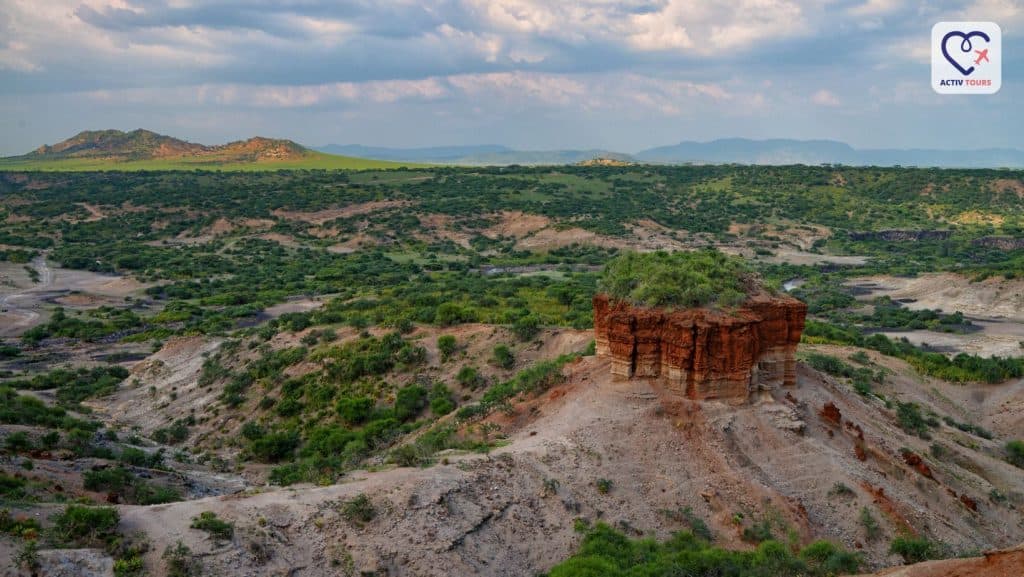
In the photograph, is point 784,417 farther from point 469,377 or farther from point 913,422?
point 469,377

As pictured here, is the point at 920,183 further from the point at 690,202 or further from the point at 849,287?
the point at 849,287

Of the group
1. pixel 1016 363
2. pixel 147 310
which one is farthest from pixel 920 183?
pixel 147 310

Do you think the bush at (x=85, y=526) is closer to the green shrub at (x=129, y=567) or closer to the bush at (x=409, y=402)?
the green shrub at (x=129, y=567)

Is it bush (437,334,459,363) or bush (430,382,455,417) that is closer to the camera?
bush (430,382,455,417)

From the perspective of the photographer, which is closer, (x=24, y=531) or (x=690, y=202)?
(x=24, y=531)

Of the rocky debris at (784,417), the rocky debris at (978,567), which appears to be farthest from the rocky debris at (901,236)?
the rocky debris at (978,567)

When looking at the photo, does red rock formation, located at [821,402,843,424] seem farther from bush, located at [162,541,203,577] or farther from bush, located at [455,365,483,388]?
bush, located at [162,541,203,577]

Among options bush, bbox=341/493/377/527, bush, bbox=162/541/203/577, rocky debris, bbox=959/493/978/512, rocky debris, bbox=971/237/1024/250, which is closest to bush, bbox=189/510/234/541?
bush, bbox=162/541/203/577

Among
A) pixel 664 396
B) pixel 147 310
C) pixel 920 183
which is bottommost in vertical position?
pixel 147 310
